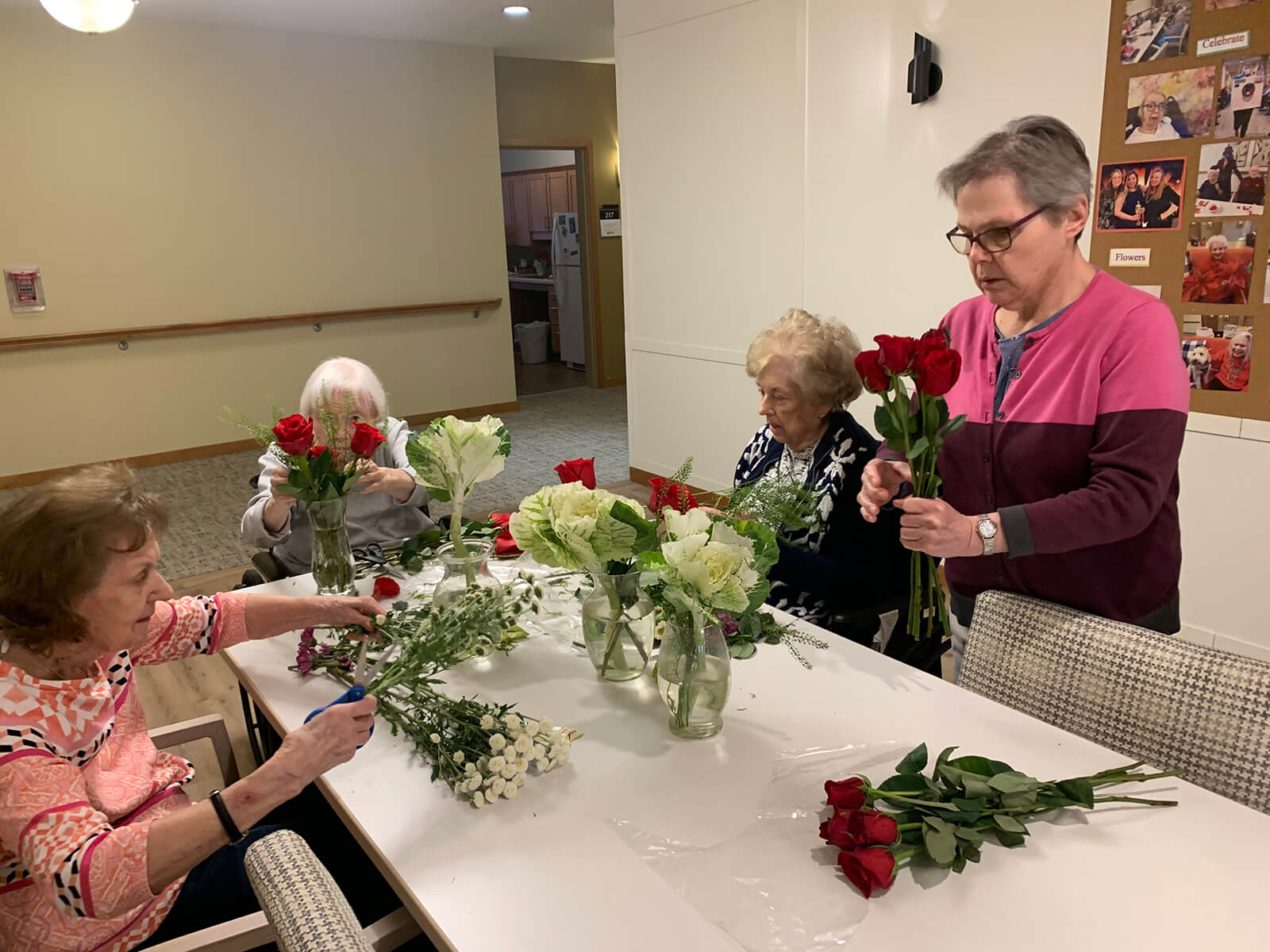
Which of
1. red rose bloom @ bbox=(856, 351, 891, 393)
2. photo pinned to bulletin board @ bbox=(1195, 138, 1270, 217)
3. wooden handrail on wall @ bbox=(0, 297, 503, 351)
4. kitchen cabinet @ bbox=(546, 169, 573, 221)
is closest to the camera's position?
red rose bloom @ bbox=(856, 351, 891, 393)

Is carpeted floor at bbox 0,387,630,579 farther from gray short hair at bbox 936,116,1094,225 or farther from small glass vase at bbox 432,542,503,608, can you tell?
gray short hair at bbox 936,116,1094,225

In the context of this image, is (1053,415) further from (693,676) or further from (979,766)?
(693,676)

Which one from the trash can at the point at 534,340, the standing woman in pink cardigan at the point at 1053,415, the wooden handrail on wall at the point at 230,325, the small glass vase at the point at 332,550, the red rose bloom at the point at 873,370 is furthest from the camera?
the trash can at the point at 534,340

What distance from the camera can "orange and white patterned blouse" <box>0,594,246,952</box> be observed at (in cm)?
106

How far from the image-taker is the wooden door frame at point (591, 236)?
312 inches

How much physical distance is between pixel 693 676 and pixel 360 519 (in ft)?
5.40

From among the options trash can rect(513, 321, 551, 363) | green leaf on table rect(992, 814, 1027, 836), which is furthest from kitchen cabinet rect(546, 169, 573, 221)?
green leaf on table rect(992, 814, 1027, 836)

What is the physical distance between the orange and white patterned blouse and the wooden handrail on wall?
5.45 m

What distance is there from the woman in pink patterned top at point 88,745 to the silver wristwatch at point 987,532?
0.97 metres

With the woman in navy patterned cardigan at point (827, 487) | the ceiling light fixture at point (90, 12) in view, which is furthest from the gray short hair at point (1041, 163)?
the ceiling light fixture at point (90, 12)

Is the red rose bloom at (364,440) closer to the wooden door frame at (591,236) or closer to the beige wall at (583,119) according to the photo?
the beige wall at (583,119)

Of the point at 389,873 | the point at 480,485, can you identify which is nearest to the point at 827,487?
the point at 389,873

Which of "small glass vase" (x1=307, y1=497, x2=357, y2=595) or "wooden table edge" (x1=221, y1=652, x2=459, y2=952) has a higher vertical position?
"small glass vase" (x1=307, y1=497, x2=357, y2=595)

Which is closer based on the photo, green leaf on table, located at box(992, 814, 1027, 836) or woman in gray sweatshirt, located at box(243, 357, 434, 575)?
green leaf on table, located at box(992, 814, 1027, 836)
